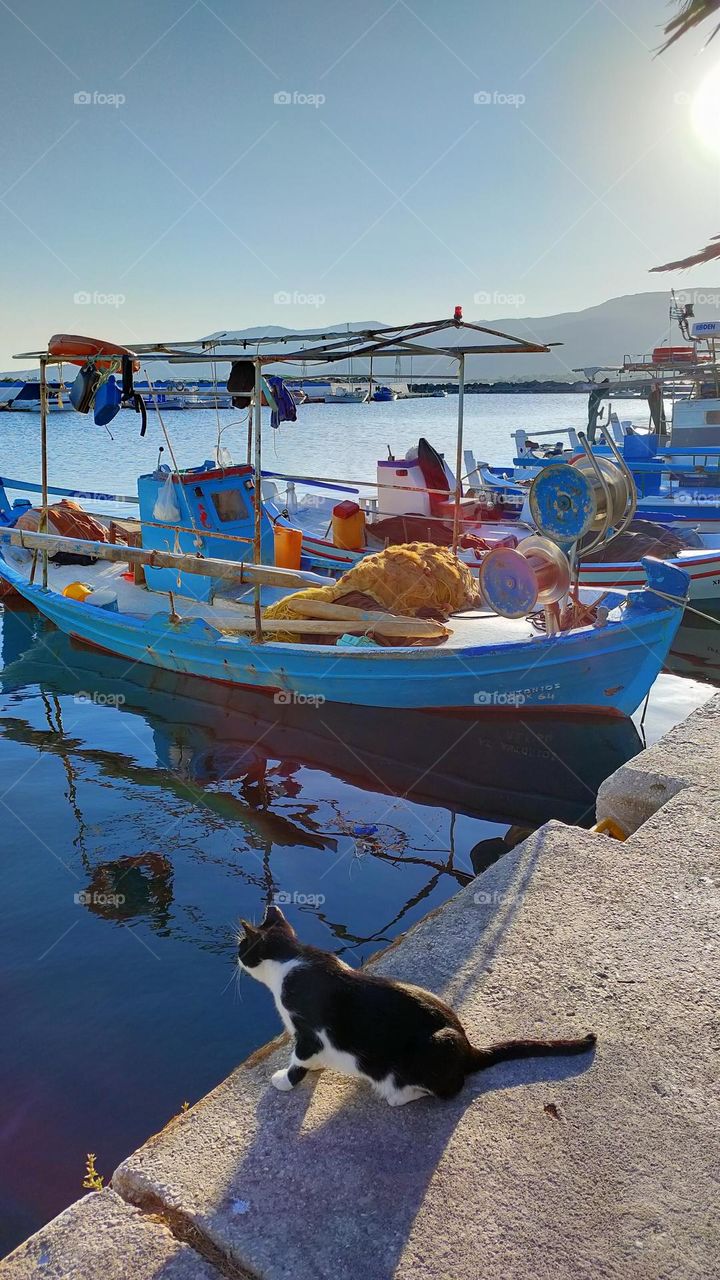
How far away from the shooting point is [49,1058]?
193 inches

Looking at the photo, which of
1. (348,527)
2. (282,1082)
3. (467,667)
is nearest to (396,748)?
(467,667)

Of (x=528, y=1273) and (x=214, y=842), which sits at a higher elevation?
(x=528, y=1273)

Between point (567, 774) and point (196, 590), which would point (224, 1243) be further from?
point (196, 590)

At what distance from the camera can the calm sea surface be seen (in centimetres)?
476

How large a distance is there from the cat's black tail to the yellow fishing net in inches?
287

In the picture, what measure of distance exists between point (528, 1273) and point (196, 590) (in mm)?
10467

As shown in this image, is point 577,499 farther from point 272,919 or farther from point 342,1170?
point 342,1170

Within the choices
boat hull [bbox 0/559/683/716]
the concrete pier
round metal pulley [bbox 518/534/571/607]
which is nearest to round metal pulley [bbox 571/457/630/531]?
round metal pulley [bbox 518/534/571/607]

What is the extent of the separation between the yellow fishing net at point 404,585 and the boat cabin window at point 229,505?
10.4 ft

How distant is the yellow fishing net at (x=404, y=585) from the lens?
1006 centimetres

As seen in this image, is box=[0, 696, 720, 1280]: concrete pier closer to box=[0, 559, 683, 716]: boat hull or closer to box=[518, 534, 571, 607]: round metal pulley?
box=[518, 534, 571, 607]: round metal pulley

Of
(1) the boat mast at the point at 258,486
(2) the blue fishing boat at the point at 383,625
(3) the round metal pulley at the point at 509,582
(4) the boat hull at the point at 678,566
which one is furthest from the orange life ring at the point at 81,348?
(4) the boat hull at the point at 678,566

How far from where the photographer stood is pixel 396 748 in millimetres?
9555

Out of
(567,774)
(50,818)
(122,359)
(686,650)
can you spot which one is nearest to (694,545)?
(686,650)
